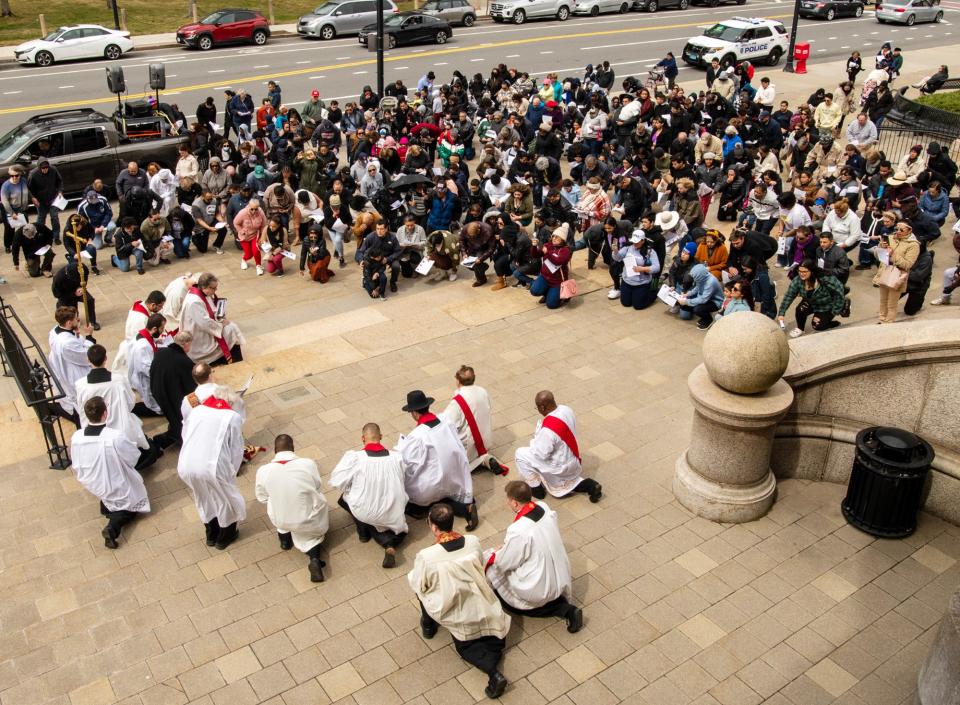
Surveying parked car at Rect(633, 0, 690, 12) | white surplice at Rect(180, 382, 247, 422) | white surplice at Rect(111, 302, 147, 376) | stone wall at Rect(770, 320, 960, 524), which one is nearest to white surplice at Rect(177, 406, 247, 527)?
white surplice at Rect(180, 382, 247, 422)

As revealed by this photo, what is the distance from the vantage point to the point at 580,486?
9875 millimetres

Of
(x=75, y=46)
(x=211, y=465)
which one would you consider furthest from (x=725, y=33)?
(x=211, y=465)

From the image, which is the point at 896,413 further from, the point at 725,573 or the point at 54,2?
the point at 54,2

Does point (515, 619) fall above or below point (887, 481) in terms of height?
below

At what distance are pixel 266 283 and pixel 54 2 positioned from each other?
112 ft

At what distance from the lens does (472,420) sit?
1002 centimetres

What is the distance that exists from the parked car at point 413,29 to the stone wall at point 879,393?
101ft

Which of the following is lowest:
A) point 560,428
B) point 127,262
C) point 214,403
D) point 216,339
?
point 127,262

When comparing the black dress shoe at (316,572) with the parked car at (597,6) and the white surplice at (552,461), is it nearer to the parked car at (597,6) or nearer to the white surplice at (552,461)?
the white surplice at (552,461)

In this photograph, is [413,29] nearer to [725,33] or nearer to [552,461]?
[725,33]

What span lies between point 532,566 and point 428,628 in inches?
41.0

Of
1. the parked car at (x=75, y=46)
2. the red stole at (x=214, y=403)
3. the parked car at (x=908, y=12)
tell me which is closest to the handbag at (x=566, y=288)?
the red stole at (x=214, y=403)

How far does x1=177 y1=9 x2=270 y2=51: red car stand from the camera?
36.8 metres

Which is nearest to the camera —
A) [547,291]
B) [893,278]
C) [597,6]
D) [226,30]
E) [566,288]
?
[893,278]
